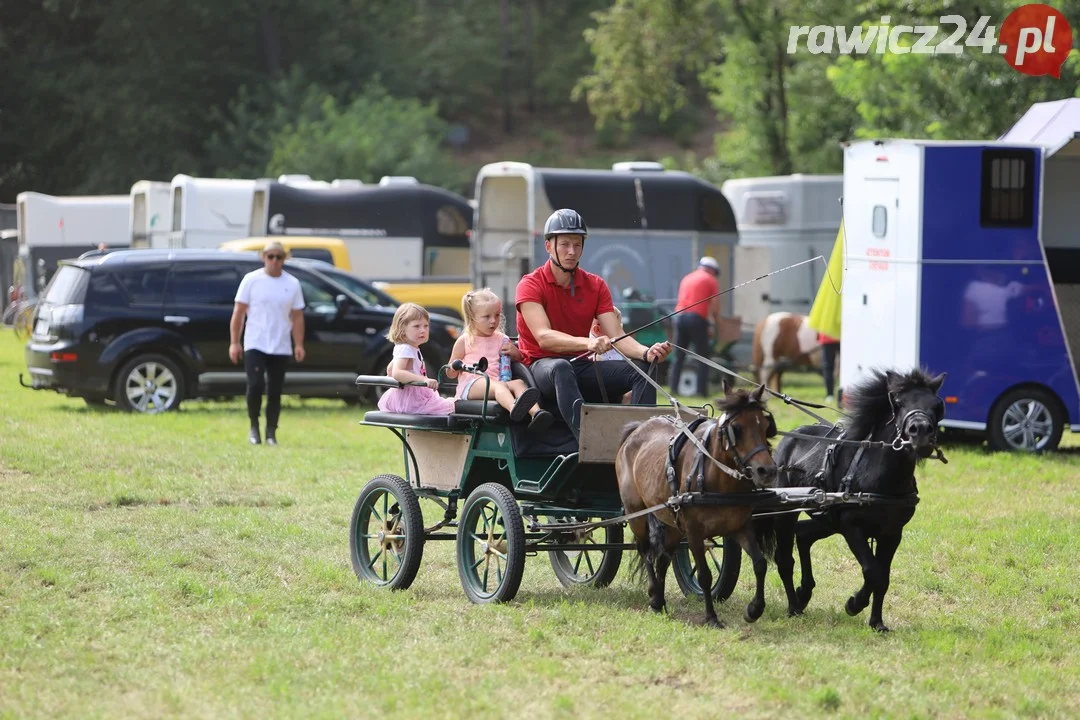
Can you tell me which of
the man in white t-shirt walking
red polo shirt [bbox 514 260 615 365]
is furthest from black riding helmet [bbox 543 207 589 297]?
the man in white t-shirt walking

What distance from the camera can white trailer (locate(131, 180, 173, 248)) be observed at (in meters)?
28.9

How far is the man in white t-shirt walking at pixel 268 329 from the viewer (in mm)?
14672

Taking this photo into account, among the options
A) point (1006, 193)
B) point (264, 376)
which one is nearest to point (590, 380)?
point (264, 376)

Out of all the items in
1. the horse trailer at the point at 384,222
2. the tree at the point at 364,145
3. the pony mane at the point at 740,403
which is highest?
the tree at the point at 364,145

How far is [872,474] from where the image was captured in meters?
7.44

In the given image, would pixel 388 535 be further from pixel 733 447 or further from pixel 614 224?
pixel 614 224

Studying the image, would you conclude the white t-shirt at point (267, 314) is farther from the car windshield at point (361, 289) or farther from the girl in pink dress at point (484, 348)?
the girl in pink dress at point (484, 348)

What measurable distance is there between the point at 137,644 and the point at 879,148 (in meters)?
10.3

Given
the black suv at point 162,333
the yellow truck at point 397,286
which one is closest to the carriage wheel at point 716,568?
the black suv at point 162,333

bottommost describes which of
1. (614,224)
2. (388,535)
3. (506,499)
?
(388,535)

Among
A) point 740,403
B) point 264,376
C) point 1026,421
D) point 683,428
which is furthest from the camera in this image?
point 1026,421

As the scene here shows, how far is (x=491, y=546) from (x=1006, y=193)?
8.41 meters

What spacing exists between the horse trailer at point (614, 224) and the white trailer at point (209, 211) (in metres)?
5.48

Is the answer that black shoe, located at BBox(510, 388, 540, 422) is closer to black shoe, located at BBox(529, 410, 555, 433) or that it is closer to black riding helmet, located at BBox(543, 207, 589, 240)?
black shoe, located at BBox(529, 410, 555, 433)
